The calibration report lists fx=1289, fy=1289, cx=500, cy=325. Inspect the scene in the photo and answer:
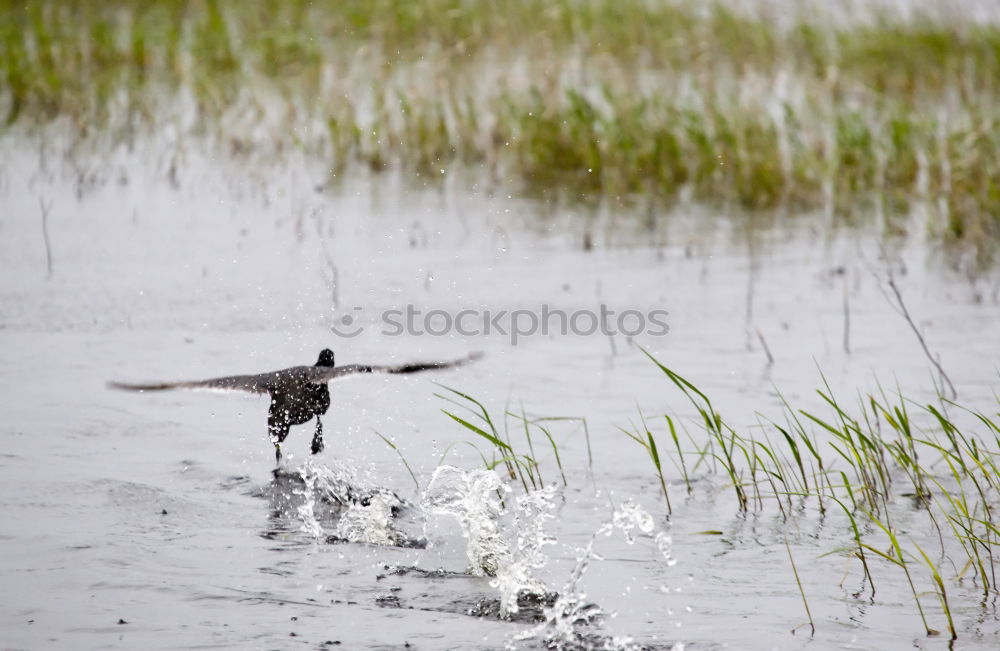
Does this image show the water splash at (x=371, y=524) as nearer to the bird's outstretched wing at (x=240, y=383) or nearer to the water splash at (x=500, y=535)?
the water splash at (x=500, y=535)

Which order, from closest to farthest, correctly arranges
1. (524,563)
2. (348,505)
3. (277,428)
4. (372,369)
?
(524,563) < (372,369) < (348,505) < (277,428)

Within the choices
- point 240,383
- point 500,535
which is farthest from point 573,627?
point 240,383

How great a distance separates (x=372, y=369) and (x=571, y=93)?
23.2 ft

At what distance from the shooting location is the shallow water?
14.3 feet

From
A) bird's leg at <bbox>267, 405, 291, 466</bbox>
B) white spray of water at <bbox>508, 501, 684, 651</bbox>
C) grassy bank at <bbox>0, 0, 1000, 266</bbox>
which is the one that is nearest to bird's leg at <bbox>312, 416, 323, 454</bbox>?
bird's leg at <bbox>267, 405, 291, 466</bbox>

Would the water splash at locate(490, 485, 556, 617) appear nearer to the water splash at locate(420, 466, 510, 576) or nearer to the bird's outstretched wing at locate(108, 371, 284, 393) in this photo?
the water splash at locate(420, 466, 510, 576)

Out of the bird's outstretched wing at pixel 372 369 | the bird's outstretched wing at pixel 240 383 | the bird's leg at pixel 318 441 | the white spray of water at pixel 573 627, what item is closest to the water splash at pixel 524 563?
the white spray of water at pixel 573 627

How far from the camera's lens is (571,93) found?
11.6 metres

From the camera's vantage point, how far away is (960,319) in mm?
8453

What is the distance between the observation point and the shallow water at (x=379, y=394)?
4.37m

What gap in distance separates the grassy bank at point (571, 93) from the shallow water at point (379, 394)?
672 mm

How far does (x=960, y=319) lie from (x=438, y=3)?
10044 mm

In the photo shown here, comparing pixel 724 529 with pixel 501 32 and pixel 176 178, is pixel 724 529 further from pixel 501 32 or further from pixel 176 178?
pixel 501 32

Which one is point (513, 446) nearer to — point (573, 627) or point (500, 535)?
point (500, 535)
